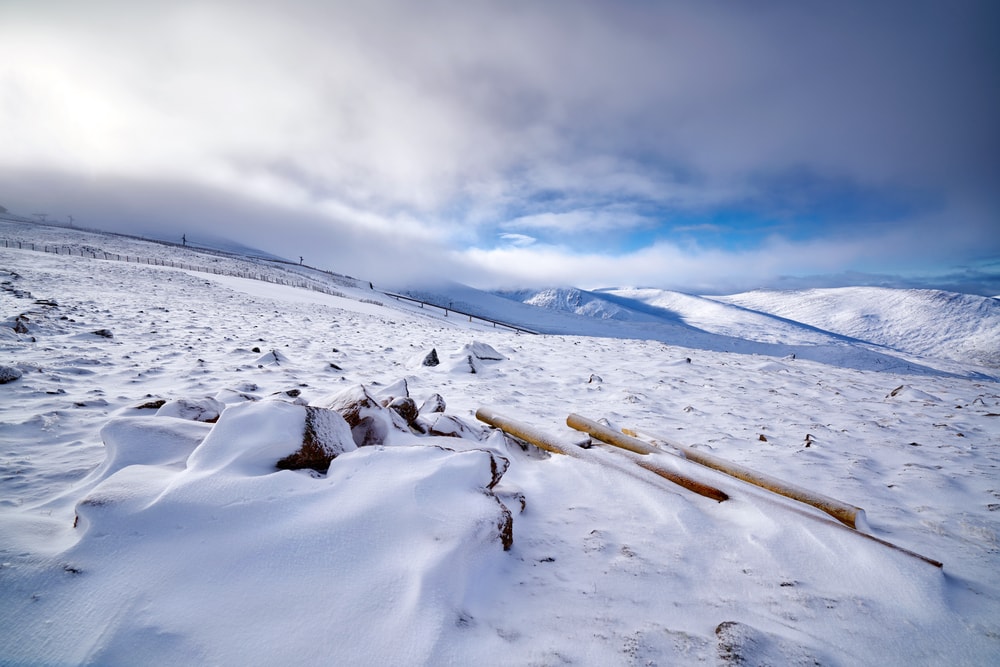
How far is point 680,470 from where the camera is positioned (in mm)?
3340

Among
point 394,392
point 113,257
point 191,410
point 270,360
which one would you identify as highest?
point 394,392

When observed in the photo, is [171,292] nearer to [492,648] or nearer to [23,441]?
[23,441]

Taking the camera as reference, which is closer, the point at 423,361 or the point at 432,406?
the point at 432,406

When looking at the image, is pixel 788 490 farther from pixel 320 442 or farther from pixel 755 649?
pixel 320 442

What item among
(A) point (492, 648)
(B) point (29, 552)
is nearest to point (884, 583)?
(A) point (492, 648)

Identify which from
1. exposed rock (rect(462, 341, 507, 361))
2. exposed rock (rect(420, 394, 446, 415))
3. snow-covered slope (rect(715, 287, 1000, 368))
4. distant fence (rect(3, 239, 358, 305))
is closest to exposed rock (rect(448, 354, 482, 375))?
exposed rock (rect(462, 341, 507, 361))

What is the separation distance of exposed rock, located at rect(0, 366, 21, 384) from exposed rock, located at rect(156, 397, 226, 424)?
239 centimetres

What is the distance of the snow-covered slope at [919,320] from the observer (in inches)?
4400

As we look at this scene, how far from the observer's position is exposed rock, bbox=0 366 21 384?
4188mm

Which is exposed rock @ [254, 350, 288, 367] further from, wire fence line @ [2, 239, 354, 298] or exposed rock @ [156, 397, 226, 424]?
wire fence line @ [2, 239, 354, 298]

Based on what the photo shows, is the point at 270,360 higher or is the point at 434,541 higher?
the point at 434,541

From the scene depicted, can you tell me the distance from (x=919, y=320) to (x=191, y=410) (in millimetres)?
191384

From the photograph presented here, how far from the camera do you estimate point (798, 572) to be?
2291mm

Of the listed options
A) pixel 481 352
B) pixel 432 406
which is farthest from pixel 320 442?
pixel 481 352
